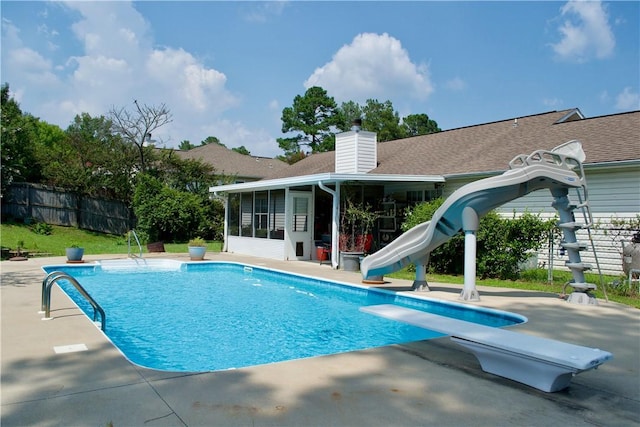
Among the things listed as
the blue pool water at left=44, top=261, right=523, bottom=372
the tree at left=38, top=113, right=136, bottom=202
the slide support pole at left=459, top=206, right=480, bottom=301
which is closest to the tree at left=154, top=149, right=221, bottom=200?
the tree at left=38, top=113, right=136, bottom=202

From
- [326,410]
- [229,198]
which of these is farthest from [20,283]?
[229,198]

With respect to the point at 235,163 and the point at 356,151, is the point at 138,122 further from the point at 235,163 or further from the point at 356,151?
the point at 356,151

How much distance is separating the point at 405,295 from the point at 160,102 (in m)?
21.0

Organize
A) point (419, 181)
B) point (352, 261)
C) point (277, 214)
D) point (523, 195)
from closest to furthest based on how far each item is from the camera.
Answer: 1. point (523, 195)
2. point (352, 261)
3. point (419, 181)
4. point (277, 214)

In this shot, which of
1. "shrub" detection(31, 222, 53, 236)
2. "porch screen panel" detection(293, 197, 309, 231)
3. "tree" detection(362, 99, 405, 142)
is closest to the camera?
"porch screen panel" detection(293, 197, 309, 231)

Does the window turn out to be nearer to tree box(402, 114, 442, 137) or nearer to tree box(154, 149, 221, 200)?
tree box(154, 149, 221, 200)

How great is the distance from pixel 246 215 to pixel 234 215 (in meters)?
1.07

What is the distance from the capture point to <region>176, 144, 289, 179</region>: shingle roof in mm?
32281

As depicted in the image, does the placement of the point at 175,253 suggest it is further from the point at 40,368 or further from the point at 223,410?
the point at 223,410

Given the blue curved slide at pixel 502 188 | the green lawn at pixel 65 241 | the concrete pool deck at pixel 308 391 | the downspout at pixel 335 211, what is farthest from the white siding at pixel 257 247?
the concrete pool deck at pixel 308 391

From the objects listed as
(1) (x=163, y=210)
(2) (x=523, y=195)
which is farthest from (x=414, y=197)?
(1) (x=163, y=210)

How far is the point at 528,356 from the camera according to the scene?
4.12m

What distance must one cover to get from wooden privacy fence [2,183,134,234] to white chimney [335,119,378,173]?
493 inches

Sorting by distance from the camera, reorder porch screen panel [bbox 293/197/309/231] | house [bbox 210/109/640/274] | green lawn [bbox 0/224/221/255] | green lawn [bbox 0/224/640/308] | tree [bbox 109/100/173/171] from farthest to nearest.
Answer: tree [bbox 109/100/173/171] → green lawn [bbox 0/224/221/255] → porch screen panel [bbox 293/197/309/231] → house [bbox 210/109/640/274] → green lawn [bbox 0/224/640/308]
